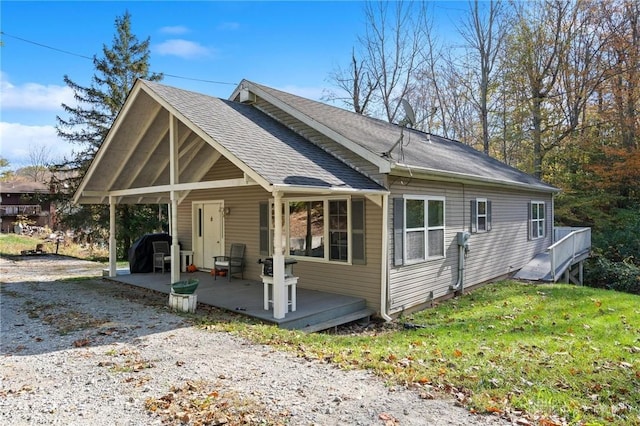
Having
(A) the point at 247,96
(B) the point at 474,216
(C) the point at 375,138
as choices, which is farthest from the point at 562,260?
(A) the point at 247,96

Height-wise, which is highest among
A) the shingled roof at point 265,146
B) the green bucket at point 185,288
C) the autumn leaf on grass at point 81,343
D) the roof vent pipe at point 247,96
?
the roof vent pipe at point 247,96

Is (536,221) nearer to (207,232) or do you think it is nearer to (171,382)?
(207,232)

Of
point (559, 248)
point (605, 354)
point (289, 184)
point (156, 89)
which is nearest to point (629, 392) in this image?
point (605, 354)

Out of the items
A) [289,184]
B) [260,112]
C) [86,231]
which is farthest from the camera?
[86,231]

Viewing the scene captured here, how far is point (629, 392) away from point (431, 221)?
5.23 m

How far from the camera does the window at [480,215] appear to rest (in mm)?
10547

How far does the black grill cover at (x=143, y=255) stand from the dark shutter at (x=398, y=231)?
704cm

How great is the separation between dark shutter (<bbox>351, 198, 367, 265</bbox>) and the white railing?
663 centimetres

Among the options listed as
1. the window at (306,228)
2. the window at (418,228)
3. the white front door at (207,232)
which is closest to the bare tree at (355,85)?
the white front door at (207,232)

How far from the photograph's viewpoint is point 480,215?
10961 mm

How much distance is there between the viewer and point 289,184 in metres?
6.13

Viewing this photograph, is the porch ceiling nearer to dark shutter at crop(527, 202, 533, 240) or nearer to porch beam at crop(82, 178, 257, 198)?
porch beam at crop(82, 178, 257, 198)

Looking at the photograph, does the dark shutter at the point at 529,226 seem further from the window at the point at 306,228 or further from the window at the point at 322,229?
the window at the point at 306,228

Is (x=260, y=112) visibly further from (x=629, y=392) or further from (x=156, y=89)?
(x=629, y=392)
